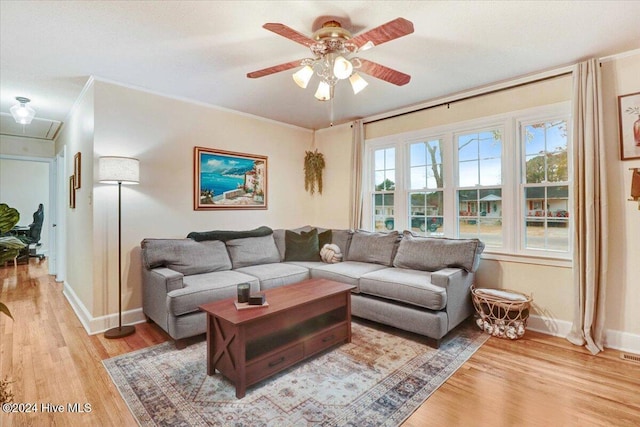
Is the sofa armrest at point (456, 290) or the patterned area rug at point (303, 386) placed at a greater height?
the sofa armrest at point (456, 290)

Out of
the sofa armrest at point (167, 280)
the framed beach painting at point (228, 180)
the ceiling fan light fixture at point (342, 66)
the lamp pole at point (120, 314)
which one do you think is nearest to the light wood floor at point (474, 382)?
the lamp pole at point (120, 314)

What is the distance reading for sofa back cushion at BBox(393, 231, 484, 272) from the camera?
3068 millimetres

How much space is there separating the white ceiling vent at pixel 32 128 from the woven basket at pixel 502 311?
607cm

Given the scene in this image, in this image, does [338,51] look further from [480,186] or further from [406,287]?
[480,186]

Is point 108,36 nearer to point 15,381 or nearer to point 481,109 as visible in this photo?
point 15,381

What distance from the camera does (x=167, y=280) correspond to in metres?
2.72

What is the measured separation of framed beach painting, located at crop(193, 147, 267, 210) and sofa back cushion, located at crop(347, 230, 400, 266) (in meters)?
1.45

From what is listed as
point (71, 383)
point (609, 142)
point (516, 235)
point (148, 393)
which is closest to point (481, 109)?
point (609, 142)

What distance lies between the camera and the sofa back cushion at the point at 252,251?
370cm

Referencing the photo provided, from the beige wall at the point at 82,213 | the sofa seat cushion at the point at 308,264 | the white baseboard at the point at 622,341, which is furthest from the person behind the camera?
the sofa seat cushion at the point at 308,264

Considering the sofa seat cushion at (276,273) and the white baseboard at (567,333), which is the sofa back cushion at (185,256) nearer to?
the sofa seat cushion at (276,273)

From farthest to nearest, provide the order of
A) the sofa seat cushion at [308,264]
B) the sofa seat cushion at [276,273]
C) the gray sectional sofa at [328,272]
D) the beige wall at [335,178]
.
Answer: the beige wall at [335,178]
the sofa seat cushion at [308,264]
the sofa seat cushion at [276,273]
the gray sectional sofa at [328,272]

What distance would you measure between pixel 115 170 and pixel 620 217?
4491 millimetres

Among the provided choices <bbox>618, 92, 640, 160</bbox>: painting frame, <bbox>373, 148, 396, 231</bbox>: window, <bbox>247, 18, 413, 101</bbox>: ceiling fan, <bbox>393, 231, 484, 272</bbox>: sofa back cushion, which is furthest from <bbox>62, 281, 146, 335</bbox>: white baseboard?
<bbox>618, 92, 640, 160</bbox>: painting frame
